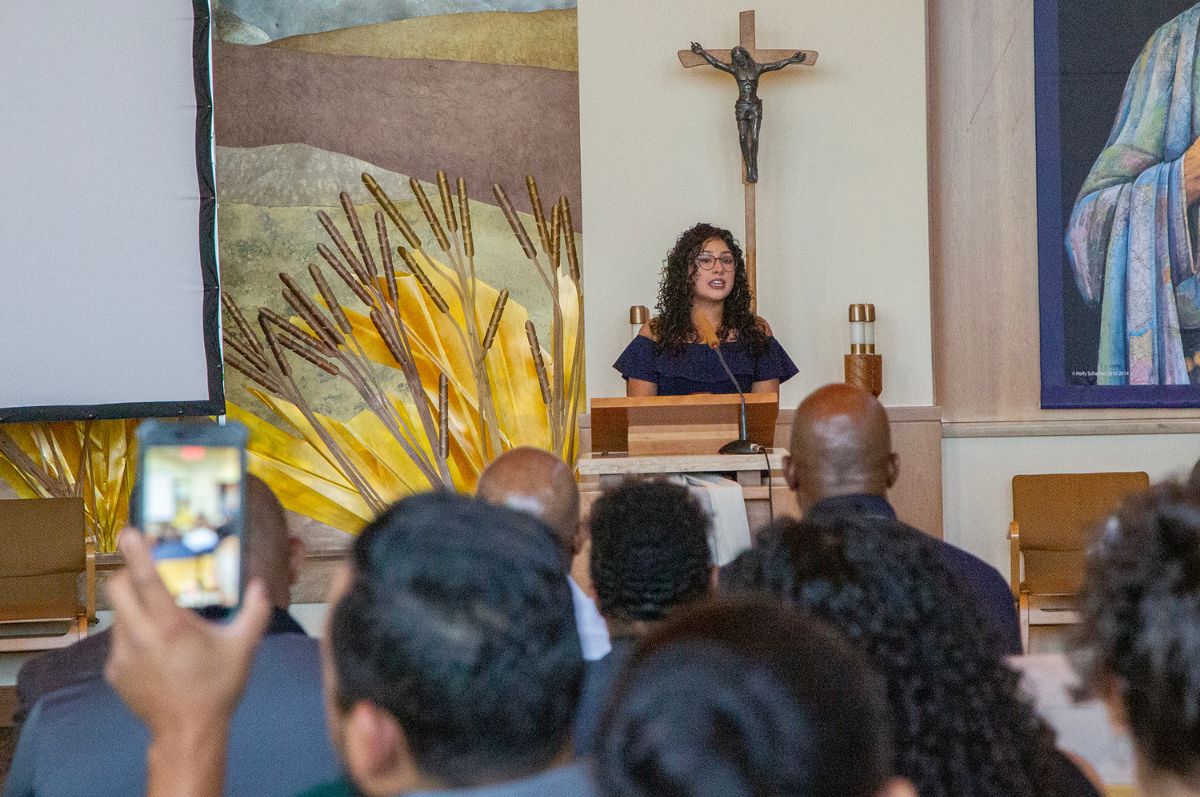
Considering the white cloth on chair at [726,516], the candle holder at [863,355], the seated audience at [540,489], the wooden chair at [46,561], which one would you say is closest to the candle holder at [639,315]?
the candle holder at [863,355]

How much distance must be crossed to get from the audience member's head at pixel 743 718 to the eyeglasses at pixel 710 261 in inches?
182

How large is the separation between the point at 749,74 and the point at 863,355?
135 centimetres

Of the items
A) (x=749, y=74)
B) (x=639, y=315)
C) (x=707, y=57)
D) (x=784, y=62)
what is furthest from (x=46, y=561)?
(x=784, y=62)

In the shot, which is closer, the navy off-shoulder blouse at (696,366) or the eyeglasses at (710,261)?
the navy off-shoulder blouse at (696,366)

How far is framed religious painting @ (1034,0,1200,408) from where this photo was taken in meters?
5.90

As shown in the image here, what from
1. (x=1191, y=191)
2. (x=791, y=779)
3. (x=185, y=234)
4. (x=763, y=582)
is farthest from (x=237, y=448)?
(x=1191, y=191)

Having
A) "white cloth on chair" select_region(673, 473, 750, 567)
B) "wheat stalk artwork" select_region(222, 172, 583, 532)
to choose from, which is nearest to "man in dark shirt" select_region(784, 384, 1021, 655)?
"white cloth on chair" select_region(673, 473, 750, 567)

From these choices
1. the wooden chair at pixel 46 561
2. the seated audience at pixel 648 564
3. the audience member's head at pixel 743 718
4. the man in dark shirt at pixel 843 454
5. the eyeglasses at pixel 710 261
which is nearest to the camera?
the audience member's head at pixel 743 718

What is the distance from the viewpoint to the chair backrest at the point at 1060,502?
18.5 feet

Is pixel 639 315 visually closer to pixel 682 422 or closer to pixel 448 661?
pixel 682 422

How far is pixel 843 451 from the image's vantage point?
2850 millimetres

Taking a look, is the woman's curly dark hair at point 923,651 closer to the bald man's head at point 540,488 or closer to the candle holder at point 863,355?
the bald man's head at point 540,488

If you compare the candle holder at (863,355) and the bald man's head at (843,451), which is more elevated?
the candle holder at (863,355)

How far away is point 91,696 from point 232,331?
483 centimetres
